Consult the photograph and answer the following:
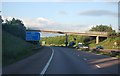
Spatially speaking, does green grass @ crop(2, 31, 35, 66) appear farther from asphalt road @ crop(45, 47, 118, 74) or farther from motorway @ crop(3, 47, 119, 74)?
asphalt road @ crop(45, 47, 118, 74)

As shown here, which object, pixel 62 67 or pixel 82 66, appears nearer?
pixel 62 67

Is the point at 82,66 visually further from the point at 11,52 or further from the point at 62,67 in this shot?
the point at 11,52

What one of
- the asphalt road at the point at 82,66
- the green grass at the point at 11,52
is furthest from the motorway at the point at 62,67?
the green grass at the point at 11,52

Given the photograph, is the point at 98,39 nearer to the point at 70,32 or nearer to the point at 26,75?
the point at 70,32

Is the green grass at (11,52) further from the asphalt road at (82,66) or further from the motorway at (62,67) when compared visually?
the asphalt road at (82,66)

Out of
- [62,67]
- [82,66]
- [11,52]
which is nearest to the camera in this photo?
[62,67]

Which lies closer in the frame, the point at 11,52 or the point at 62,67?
the point at 62,67

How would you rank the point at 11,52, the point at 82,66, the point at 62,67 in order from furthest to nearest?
the point at 11,52
the point at 82,66
the point at 62,67

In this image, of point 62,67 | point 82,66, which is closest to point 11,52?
point 82,66

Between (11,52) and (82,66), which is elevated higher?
(11,52)

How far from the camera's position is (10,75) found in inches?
625

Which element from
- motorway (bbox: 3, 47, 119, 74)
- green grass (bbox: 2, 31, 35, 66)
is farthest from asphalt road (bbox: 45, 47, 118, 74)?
green grass (bbox: 2, 31, 35, 66)

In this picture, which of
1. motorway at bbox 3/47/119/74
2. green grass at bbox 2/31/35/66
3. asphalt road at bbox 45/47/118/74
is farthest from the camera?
green grass at bbox 2/31/35/66

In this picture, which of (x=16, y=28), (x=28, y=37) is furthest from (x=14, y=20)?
(x=28, y=37)
